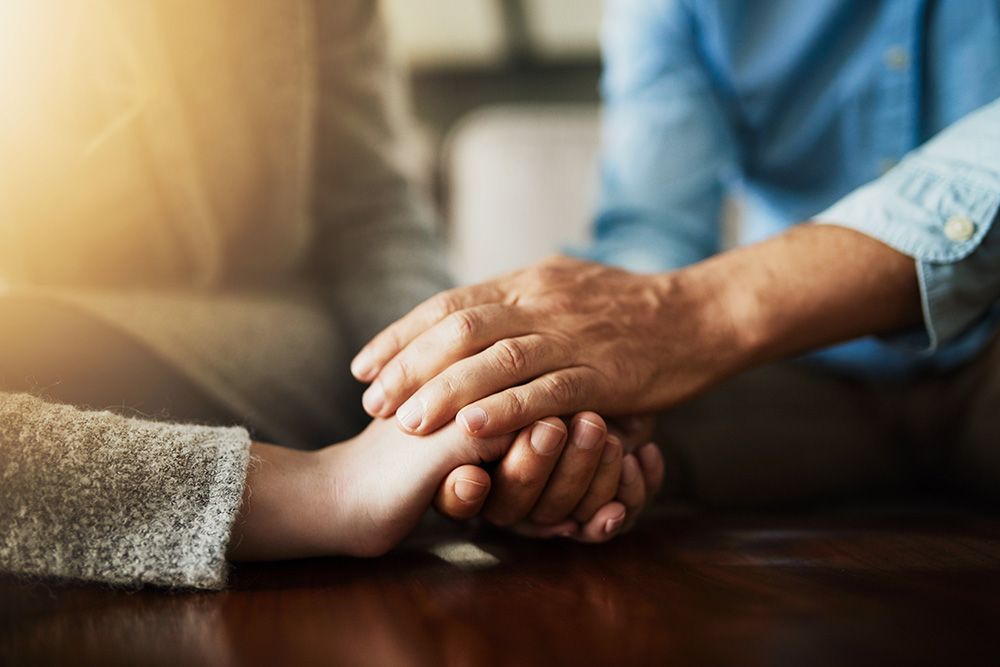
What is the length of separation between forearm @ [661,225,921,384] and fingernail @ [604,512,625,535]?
0.14m

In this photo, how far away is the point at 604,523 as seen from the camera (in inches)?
19.5

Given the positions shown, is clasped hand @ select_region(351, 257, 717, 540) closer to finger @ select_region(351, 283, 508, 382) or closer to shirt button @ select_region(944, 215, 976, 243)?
finger @ select_region(351, 283, 508, 382)

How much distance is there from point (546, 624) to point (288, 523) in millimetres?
168

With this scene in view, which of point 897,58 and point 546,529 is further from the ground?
point 897,58

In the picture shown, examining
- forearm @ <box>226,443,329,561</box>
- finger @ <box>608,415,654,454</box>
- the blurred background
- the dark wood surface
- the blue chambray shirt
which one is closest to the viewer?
the dark wood surface

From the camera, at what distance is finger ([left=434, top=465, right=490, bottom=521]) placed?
454 millimetres

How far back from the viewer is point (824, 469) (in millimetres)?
762

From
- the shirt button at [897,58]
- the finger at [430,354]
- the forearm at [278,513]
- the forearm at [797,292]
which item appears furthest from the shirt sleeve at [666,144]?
the forearm at [278,513]

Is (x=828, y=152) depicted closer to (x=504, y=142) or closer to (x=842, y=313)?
(x=842, y=313)

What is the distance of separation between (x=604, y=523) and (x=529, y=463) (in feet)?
0.23

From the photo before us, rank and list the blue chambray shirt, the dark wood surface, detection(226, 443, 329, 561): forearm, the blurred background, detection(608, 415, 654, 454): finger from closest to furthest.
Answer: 1. the dark wood surface
2. detection(226, 443, 329, 561): forearm
3. detection(608, 415, 654, 454): finger
4. the blue chambray shirt
5. the blurred background

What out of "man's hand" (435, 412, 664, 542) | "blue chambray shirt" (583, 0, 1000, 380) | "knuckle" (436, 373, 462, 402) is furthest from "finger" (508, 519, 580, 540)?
"blue chambray shirt" (583, 0, 1000, 380)

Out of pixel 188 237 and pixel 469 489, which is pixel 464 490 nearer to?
pixel 469 489

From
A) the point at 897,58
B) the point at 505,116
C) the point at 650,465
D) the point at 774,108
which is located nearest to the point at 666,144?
the point at 774,108
